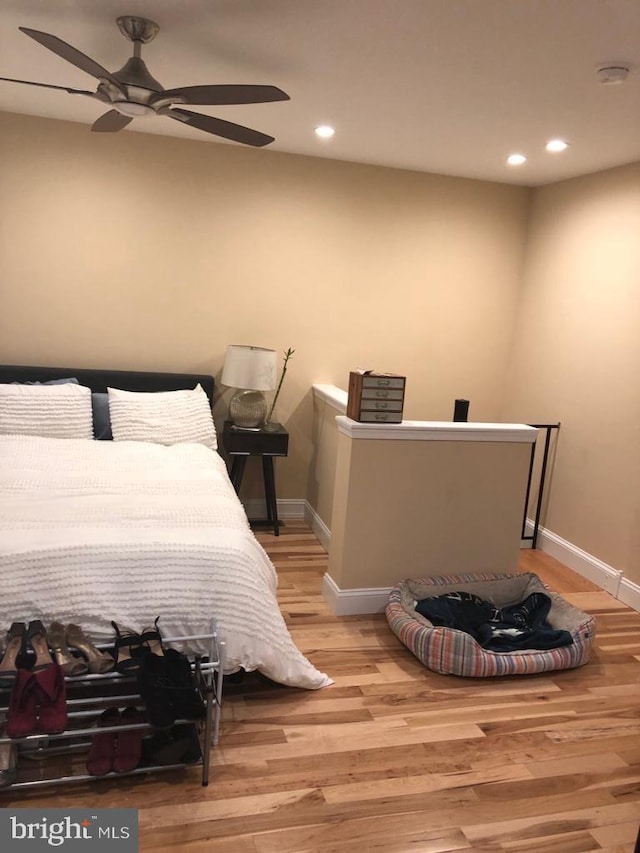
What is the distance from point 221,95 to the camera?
242 centimetres

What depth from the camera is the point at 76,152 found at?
13.7 ft

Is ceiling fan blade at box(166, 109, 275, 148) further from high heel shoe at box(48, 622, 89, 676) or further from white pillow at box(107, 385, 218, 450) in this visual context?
high heel shoe at box(48, 622, 89, 676)

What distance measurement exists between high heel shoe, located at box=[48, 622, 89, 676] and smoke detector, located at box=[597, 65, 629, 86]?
284 centimetres

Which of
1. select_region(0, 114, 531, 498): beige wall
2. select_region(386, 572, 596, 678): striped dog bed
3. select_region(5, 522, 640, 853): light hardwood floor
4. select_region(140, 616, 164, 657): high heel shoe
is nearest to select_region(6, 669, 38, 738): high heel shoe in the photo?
select_region(5, 522, 640, 853): light hardwood floor

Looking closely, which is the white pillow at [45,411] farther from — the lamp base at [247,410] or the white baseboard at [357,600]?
the white baseboard at [357,600]

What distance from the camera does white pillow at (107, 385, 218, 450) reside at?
4000 millimetres

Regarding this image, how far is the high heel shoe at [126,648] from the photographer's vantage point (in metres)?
2.20

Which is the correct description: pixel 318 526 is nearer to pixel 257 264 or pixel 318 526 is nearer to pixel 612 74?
pixel 257 264

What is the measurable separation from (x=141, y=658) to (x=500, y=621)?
1.88m

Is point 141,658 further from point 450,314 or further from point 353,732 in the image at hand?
point 450,314

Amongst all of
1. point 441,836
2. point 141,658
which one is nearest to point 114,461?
point 141,658

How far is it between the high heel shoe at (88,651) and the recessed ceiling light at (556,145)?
10.9ft

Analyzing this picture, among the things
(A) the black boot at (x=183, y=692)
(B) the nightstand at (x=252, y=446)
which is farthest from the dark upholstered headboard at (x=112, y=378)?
(A) the black boot at (x=183, y=692)

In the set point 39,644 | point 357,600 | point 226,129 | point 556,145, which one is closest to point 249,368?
point 357,600
